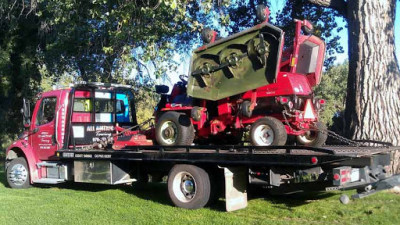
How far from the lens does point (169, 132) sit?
8.70m

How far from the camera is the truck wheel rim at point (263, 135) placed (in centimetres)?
750

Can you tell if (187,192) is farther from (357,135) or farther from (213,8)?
(213,8)

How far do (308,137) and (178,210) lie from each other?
290 centimetres

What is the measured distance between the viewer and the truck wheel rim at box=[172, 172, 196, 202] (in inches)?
309

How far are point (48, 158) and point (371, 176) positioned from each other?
301 inches

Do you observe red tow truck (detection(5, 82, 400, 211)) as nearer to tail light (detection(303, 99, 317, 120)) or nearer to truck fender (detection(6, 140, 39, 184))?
truck fender (detection(6, 140, 39, 184))

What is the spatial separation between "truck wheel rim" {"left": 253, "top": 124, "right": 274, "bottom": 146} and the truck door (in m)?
5.39

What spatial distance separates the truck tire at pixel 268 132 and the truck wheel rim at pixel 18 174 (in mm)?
6495

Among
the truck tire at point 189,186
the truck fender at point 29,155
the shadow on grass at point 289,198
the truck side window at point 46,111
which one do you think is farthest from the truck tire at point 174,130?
the truck fender at point 29,155

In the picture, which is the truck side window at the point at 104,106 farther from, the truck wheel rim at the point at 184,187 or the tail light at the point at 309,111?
the tail light at the point at 309,111

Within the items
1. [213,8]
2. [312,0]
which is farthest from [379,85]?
[213,8]

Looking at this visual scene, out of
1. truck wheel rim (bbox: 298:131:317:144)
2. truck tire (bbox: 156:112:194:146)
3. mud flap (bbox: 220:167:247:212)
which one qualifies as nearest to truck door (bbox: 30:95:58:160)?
truck tire (bbox: 156:112:194:146)

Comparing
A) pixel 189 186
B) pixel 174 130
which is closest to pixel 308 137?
pixel 189 186

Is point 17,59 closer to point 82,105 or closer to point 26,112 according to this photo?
point 26,112
